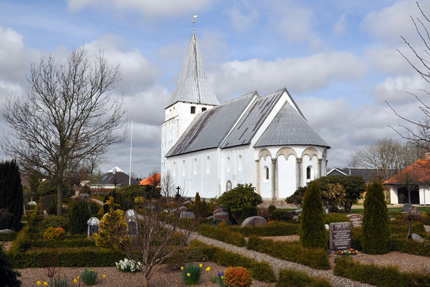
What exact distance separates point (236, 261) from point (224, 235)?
15.8 ft

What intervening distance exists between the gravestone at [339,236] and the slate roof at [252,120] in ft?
71.6

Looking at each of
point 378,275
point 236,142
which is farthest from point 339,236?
point 236,142

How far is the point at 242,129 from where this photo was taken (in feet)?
120

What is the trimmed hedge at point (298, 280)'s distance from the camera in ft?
24.1

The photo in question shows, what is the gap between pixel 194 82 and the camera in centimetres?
5041

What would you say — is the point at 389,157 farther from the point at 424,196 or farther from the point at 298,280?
the point at 298,280

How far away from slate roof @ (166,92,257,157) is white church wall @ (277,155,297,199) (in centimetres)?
737

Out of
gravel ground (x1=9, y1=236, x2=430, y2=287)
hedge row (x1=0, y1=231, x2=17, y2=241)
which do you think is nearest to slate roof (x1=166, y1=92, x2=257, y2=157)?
hedge row (x1=0, y1=231, x2=17, y2=241)

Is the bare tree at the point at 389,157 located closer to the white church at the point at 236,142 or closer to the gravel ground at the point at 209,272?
the white church at the point at 236,142

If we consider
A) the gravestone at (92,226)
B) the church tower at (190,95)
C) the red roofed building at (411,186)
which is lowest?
the gravestone at (92,226)

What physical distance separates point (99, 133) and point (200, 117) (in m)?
29.3

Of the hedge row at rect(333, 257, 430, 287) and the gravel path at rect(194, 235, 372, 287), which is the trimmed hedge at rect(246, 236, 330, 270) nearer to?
the gravel path at rect(194, 235, 372, 287)

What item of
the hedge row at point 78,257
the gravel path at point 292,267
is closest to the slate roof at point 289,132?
the gravel path at point 292,267

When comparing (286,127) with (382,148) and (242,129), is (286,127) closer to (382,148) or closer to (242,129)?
(242,129)
